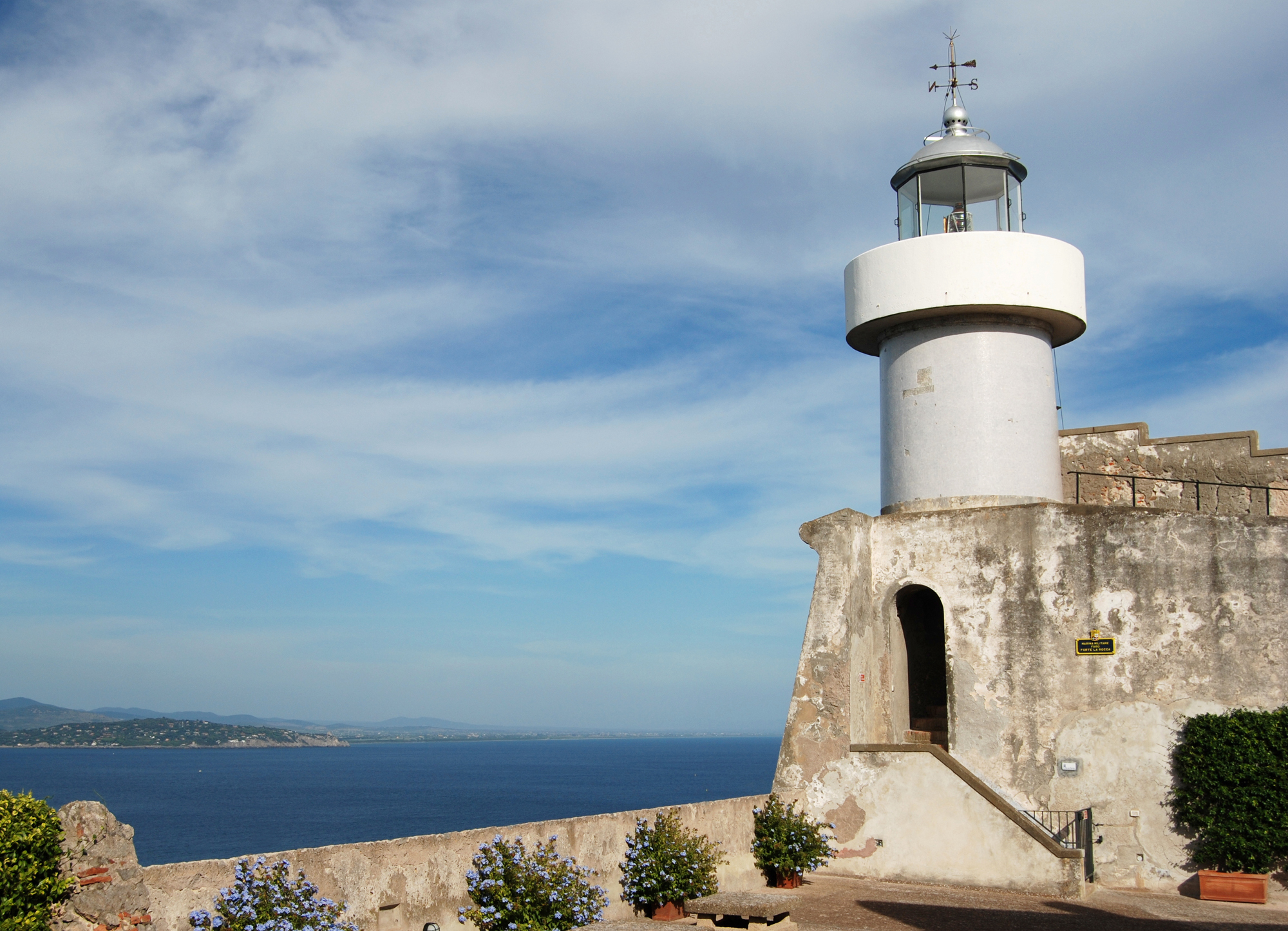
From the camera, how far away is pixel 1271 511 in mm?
13758

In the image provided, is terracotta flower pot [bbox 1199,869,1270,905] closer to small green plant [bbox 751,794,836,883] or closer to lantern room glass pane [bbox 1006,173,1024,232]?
small green plant [bbox 751,794,836,883]

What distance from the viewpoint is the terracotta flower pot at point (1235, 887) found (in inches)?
414

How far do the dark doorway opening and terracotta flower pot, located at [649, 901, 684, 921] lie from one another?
5.72 meters

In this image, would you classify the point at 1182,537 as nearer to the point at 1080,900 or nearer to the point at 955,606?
the point at 955,606

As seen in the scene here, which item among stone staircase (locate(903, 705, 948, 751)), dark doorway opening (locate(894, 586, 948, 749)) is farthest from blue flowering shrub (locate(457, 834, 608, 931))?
dark doorway opening (locate(894, 586, 948, 749))

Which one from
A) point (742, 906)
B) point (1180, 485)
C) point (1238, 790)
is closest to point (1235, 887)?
point (1238, 790)

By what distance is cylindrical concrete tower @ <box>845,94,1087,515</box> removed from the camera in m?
13.3

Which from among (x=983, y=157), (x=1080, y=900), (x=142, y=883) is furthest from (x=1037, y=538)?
(x=142, y=883)

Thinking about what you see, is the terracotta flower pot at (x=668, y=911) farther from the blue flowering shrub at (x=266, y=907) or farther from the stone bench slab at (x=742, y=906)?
the blue flowering shrub at (x=266, y=907)

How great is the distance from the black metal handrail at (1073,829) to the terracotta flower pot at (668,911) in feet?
13.2

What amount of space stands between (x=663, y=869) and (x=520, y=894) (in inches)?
79.3

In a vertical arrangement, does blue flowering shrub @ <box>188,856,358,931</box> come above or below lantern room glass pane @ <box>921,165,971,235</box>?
below

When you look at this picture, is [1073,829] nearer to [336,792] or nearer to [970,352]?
[970,352]

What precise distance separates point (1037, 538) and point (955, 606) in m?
1.24
